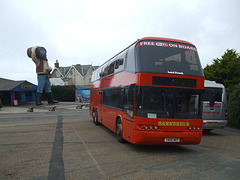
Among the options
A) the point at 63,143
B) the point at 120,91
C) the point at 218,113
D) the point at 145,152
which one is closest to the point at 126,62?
the point at 120,91

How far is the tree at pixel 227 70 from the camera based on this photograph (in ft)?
61.4

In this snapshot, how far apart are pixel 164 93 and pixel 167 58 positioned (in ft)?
3.74

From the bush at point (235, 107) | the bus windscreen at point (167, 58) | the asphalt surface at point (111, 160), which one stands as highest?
the bus windscreen at point (167, 58)

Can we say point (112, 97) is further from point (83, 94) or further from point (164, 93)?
point (83, 94)

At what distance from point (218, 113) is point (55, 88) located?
41722 millimetres

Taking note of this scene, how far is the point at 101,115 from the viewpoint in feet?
40.0

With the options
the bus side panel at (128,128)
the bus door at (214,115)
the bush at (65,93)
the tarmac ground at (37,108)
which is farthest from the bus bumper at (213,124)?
the bush at (65,93)

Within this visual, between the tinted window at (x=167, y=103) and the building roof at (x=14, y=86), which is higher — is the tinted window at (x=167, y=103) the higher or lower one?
the lower one

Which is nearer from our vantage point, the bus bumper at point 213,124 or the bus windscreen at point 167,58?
the bus windscreen at point 167,58

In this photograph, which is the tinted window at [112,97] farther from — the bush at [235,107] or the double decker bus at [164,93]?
the bush at [235,107]

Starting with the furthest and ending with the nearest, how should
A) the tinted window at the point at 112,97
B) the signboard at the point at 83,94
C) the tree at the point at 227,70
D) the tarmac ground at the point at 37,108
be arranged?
1. the signboard at the point at 83,94
2. the tarmac ground at the point at 37,108
3. the tree at the point at 227,70
4. the tinted window at the point at 112,97

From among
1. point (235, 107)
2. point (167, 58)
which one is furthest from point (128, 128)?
point (235, 107)

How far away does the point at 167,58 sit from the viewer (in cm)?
701

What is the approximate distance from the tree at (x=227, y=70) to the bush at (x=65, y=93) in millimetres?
32783
